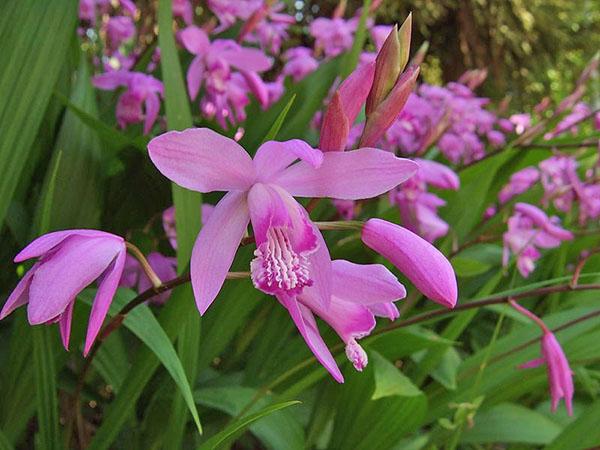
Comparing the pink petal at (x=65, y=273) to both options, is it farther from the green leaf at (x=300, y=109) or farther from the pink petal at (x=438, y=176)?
the pink petal at (x=438, y=176)

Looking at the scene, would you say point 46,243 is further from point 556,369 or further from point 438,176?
point 438,176

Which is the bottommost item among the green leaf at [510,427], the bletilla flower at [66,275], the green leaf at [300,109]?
the green leaf at [510,427]

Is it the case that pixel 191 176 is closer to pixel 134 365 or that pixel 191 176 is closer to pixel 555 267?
pixel 134 365

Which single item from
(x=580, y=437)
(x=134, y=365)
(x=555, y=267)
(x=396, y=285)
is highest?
(x=396, y=285)

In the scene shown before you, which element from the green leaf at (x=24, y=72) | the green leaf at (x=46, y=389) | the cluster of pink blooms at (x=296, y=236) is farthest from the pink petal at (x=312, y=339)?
the green leaf at (x=24, y=72)

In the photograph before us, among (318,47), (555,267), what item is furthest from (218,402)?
(318,47)

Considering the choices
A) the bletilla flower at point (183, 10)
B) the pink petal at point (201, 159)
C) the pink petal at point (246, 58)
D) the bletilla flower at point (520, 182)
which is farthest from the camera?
the bletilla flower at point (520, 182)
